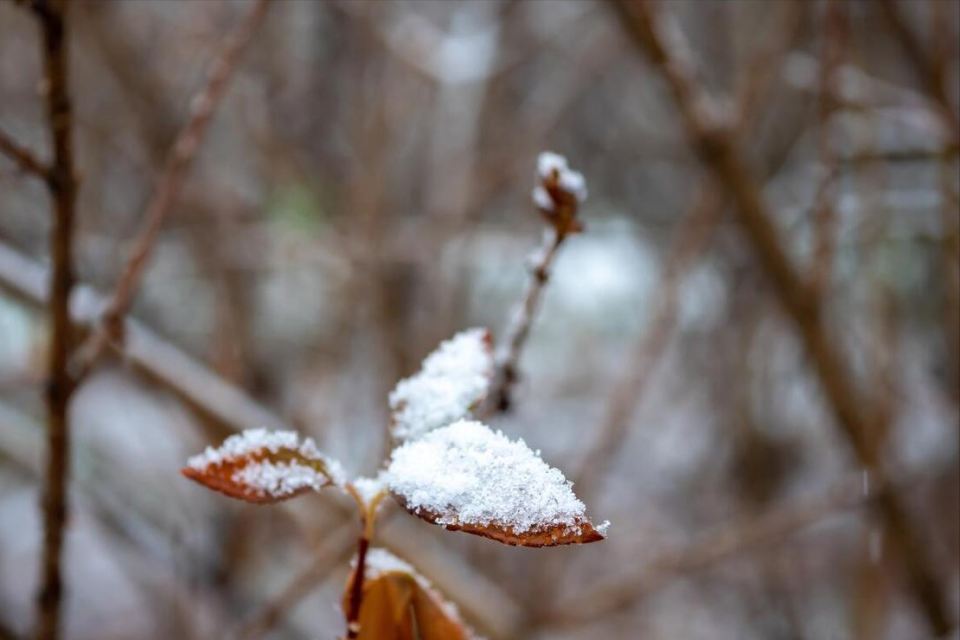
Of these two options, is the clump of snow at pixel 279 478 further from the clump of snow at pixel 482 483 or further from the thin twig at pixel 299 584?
the thin twig at pixel 299 584

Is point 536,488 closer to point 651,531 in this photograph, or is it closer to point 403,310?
point 403,310

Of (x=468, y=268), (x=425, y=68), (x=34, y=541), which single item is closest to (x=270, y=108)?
(x=425, y=68)

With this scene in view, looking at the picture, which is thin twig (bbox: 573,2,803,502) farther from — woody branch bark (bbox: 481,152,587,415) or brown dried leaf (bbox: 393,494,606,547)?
brown dried leaf (bbox: 393,494,606,547)

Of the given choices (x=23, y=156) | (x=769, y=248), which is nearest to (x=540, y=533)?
(x=23, y=156)

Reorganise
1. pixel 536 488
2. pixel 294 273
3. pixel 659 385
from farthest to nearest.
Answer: pixel 659 385
pixel 294 273
pixel 536 488

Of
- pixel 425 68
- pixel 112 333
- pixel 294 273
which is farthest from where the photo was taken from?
pixel 294 273

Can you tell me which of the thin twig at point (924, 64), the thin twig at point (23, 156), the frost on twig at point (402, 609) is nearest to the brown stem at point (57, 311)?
the thin twig at point (23, 156)
